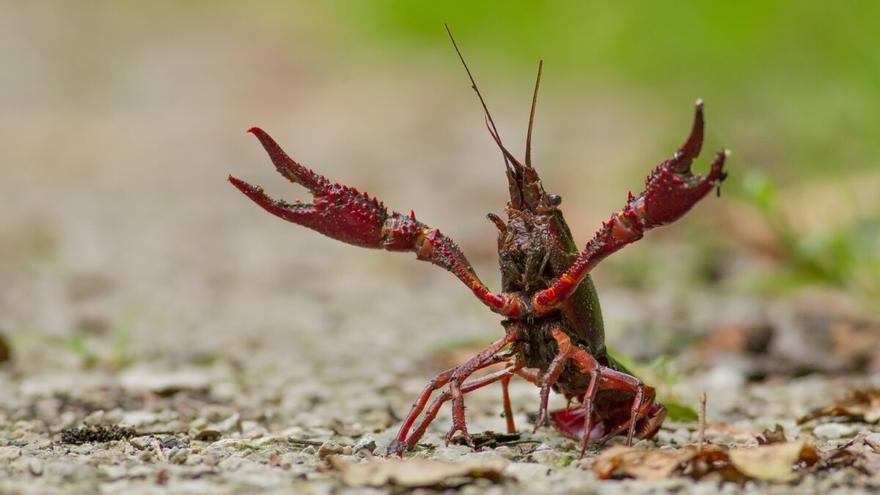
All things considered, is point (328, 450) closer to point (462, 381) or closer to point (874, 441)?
point (462, 381)

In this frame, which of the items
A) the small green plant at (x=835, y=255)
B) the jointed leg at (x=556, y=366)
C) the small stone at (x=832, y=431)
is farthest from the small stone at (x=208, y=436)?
the small green plant at (x=835, y=255)

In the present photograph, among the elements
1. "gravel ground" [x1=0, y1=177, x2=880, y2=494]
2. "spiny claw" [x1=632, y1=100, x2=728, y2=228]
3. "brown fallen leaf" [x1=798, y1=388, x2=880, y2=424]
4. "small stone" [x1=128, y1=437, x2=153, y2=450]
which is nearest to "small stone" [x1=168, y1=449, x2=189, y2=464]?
"gravel ground" [x1=0, y1=177, x2=880, y2=494]

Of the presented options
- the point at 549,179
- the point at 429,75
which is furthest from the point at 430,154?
the point at 429,75

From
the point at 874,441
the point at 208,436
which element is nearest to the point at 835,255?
the point at 874,441

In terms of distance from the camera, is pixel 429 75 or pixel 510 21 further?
pixel 429 75

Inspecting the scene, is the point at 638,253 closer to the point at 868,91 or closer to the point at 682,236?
the point at 682,236

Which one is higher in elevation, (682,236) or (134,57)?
(134,57)
